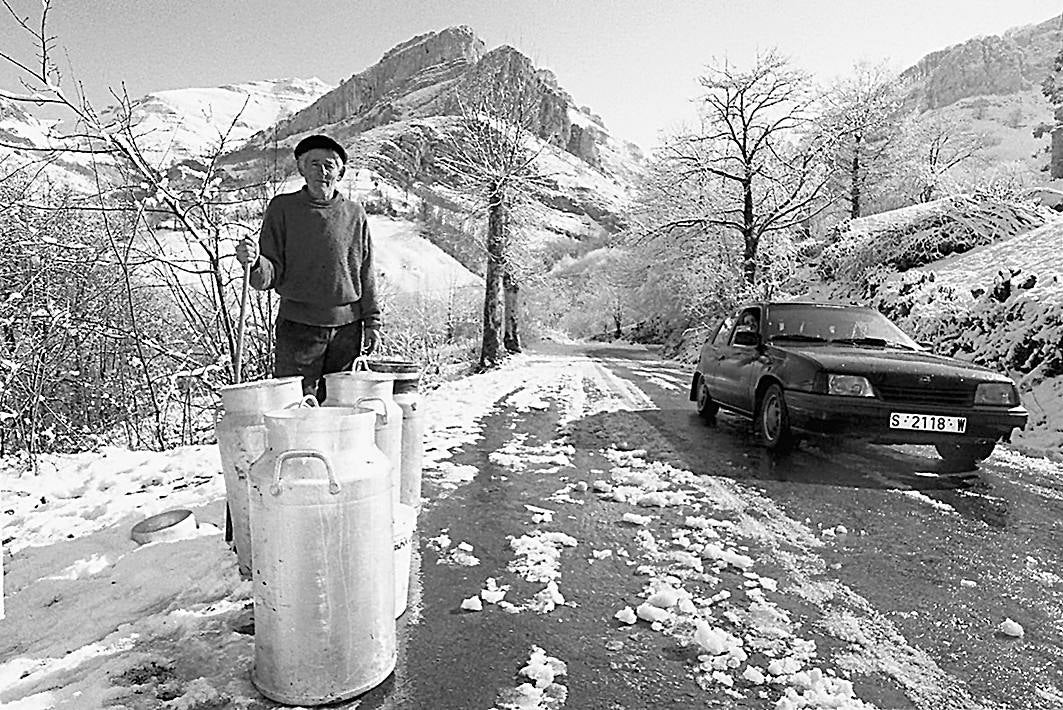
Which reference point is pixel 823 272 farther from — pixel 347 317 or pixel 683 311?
pixel 347 317

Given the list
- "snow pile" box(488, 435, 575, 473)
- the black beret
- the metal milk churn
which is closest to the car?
"snow pile" box(488, 435, 575, 473)

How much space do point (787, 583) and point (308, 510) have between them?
91.2 inches

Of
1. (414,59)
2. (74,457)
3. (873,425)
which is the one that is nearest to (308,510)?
(873,425)

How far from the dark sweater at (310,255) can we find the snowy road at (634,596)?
1.41 metres

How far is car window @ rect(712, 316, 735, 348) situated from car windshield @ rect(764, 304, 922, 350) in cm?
91

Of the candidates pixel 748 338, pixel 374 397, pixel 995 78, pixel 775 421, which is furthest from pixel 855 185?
pixel 995 78

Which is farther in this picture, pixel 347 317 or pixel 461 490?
pixel 461 490

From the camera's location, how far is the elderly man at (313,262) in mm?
3816

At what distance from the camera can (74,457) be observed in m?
6.24

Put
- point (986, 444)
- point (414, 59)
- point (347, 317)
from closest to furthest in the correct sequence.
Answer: point (347, 317) → point (986, 444) → point (414, 59)

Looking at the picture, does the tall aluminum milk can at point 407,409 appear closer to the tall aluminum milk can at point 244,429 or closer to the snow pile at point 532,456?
the tall aluminum milk can at point 244,429

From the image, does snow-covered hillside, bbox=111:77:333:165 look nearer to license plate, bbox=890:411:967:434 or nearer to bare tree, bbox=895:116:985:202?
license plate, bbox=890:411:967:434

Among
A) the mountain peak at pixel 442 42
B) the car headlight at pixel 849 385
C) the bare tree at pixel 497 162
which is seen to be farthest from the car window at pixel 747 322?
the mountain peak at pixel 442 42

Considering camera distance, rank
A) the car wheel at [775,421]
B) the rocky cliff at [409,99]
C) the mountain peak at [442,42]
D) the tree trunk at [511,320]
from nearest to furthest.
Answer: the car wheel at [775,421] → the tree trunk at [511,320] → the rocky cliff at [409,99] → the mountain peak at [442,42]
